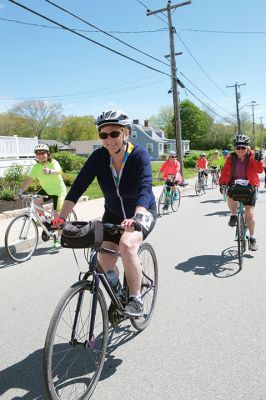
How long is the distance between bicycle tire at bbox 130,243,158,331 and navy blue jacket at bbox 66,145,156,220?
63 centimetres

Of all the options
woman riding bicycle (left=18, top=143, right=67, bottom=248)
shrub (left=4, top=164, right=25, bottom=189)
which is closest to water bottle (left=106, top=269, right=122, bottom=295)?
woman riding bicycle (left=18, top=143, right=67, bottom=248)

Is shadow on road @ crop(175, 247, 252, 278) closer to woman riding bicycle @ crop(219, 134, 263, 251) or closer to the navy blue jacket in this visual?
woman riding bicycle @ crop(219, 134, 263, 251)

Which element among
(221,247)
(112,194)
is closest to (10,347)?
(112,194)

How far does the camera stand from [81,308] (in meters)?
2.97

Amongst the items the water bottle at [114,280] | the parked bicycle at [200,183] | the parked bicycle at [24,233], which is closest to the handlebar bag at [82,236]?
the water bottle at [114,280]

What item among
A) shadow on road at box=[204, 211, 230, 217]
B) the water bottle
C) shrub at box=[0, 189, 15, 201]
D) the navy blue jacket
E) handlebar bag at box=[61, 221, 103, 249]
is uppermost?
the navy blue jacket

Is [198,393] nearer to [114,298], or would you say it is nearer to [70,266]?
[114,298]

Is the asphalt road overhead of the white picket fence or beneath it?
beneath

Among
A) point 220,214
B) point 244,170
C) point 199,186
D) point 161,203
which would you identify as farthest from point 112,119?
point 199,186

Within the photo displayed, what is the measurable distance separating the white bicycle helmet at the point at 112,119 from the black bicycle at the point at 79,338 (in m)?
0.89

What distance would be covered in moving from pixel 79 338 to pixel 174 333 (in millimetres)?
1310

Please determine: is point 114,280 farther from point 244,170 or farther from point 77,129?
point 77,129

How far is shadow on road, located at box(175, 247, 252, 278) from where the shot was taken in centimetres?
612

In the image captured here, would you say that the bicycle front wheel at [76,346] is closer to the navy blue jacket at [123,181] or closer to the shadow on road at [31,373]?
the shadow on road at [31,373]
